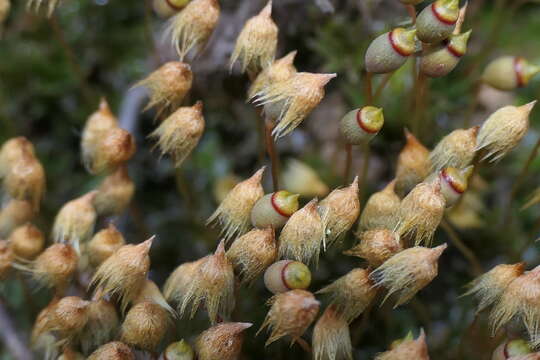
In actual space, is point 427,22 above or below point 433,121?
above

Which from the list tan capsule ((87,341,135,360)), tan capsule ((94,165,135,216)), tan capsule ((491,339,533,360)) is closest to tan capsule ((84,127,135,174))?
tan capsule ((94,165,135,216))

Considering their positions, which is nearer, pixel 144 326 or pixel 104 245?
pixel 144 326

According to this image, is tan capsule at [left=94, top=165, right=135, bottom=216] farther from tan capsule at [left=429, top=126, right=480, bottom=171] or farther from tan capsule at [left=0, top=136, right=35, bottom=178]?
tan capsule at [left=429, top=126, right=480, bottom=171]

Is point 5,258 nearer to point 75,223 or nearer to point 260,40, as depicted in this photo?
point 75,223

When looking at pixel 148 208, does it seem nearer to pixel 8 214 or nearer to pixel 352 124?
pixel 8 214

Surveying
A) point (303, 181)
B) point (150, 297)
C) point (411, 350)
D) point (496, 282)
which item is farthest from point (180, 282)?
point (303, 181)

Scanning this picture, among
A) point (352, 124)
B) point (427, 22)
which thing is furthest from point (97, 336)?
point (427, 22)
